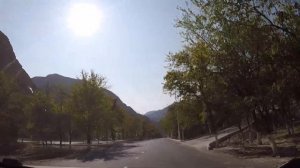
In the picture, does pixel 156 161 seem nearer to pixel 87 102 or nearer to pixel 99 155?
pixel 99 155

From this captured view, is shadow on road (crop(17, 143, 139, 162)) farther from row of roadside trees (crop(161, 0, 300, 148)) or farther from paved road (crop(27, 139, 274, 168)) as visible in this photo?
row of roadside trees (crop(161, 0, 300, 148))

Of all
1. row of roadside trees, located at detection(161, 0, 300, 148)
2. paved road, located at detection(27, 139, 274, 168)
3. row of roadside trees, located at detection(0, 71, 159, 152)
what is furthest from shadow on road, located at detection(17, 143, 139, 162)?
row of roadside trees, located at detection(161, 0, 300, 148)

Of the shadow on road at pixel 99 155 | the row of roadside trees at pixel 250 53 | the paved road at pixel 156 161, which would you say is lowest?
the paved road at pixel 156 161

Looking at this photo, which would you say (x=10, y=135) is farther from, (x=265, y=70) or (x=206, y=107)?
(x=265, y=70)

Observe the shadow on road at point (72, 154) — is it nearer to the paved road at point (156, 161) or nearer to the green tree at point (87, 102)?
the paved road at point (156, 161)

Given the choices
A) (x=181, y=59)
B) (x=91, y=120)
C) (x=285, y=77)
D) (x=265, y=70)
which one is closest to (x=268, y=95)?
(x=265, y=70)

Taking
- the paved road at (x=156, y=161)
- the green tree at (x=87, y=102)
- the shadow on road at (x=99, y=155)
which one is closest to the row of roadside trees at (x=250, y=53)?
the paved road at (x=156, y=161)

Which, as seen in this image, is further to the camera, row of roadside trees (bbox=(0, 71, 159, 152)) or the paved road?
row of roadside trees (bbox=(0, 71, 159, 152))

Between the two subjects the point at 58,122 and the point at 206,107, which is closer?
the point at 206,107

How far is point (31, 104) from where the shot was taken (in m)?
47.7

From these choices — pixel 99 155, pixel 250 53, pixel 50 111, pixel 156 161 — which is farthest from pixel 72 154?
pixel 250 53

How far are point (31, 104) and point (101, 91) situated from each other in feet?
32.3

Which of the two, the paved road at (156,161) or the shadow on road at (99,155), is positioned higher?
the shadow on road at (99,155)

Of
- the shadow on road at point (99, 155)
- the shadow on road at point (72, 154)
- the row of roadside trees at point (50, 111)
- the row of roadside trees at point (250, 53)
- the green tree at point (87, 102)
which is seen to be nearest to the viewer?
the row of roadside trees at point (250, 53)
